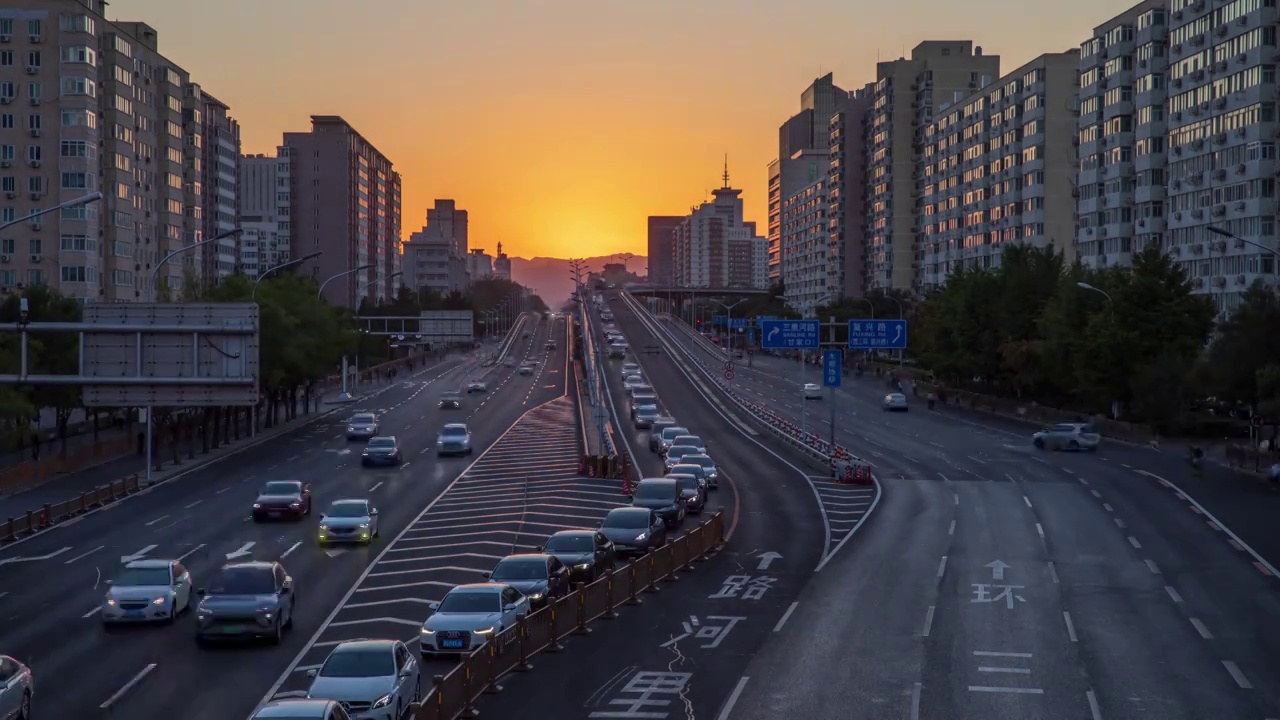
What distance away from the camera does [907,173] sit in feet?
619

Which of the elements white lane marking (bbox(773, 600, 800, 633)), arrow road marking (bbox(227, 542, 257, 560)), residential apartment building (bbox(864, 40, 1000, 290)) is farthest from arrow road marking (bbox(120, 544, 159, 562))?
residential apartment building (bbox(864, 40, 1000, 290))

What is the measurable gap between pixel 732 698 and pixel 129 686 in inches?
384

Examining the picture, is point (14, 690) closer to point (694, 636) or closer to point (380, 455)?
point (694, 636)

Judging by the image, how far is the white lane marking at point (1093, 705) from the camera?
20375mm

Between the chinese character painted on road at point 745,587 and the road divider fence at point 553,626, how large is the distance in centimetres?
151

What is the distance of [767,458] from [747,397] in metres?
40.2

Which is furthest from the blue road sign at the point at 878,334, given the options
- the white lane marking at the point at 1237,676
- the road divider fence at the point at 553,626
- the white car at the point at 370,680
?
the white car at the point at 370,680

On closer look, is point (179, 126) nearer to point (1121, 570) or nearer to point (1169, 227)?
point (1169, 227)

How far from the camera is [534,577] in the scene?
95.5 ft

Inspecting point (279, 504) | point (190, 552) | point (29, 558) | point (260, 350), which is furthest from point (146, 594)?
point (260, 350)

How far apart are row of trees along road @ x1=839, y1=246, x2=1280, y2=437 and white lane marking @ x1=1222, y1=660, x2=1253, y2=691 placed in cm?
3842

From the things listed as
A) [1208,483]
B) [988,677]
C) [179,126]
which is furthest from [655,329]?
[988,677]

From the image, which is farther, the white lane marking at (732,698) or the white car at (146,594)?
the white car at (146,594)

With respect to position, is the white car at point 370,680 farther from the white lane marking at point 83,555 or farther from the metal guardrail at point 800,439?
the metal guardrail at point 800,439
